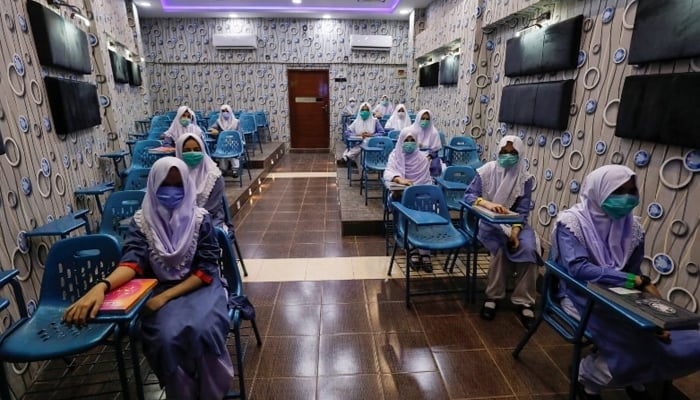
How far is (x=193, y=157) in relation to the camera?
9.34 ft

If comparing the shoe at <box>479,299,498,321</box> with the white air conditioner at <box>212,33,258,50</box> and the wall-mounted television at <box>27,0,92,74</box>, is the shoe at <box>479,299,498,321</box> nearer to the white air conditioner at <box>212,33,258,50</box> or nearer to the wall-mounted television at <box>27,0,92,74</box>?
the wall-mounted television at <box>27,0,92,74</box>

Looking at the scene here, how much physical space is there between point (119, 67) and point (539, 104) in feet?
20.2

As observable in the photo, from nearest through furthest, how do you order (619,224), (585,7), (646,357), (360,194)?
(646,357) → (619,224) → (585,7) → (360,194)

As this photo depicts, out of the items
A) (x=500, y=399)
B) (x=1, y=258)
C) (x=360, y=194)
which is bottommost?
(x=500, y=399)

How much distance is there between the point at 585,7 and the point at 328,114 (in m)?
7.23

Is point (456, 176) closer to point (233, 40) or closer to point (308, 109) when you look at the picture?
point (308, 109)

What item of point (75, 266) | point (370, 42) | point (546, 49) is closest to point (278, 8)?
point (370, 42)

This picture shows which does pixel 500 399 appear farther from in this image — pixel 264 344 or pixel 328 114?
pixel 328 114

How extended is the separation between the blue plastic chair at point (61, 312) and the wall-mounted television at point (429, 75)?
6.95m

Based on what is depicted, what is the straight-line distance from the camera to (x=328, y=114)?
991cm

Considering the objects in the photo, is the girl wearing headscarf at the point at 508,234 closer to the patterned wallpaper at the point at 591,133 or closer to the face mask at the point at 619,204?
the face mask at the point at 619,204

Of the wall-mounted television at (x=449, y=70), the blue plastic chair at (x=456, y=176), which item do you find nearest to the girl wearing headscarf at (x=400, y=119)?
the wall-mounted television at (x=449, y=70)

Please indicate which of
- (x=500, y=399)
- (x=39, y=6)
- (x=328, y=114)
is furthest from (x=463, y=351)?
(x=328, y=114)

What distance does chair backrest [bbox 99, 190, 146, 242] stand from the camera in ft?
8.53
